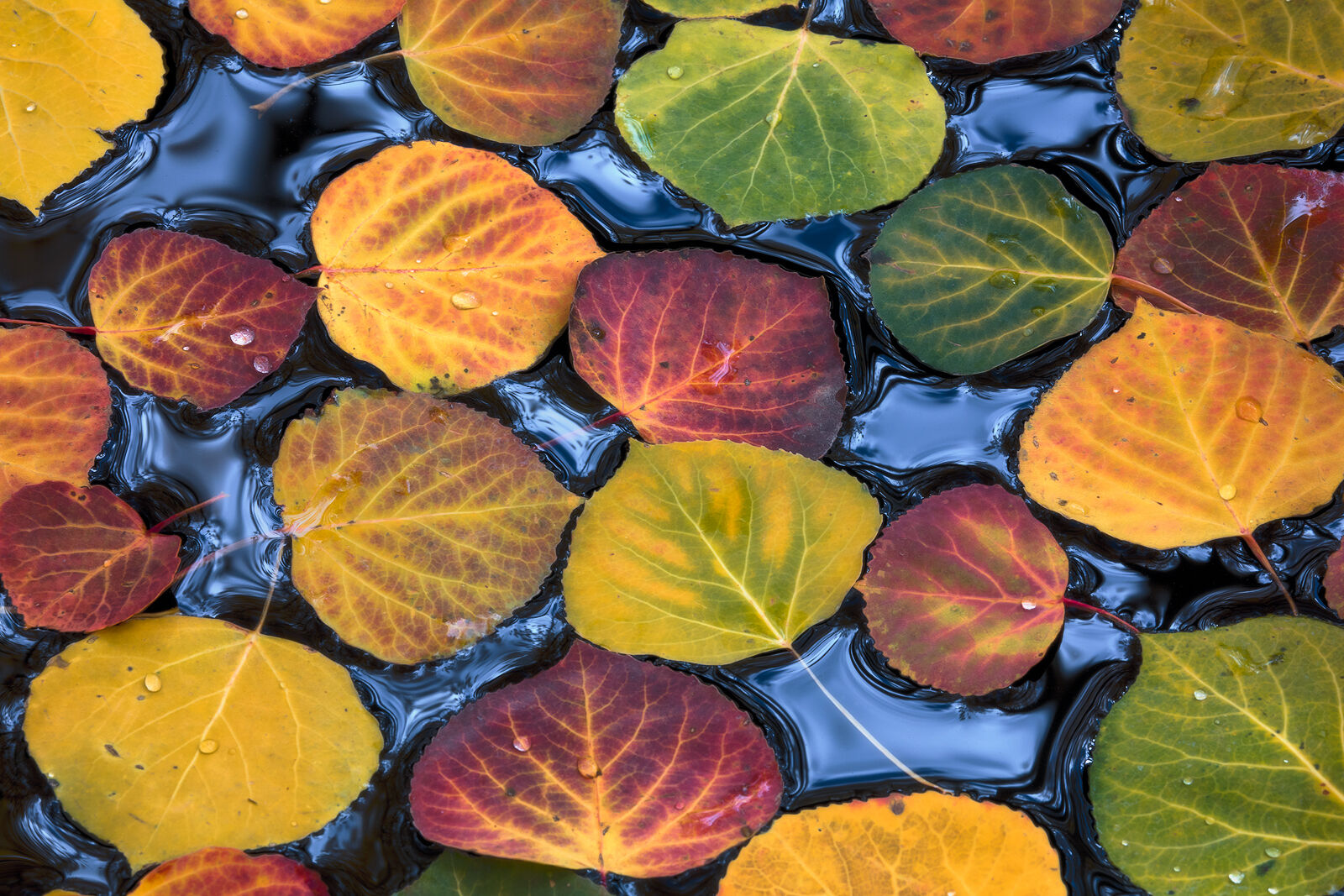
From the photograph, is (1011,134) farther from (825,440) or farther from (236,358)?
(236,358)

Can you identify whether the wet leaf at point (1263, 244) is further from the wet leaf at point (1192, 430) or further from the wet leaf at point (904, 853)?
the wet leaf at point (904, 853)

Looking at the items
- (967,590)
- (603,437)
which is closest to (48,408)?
(603,437)

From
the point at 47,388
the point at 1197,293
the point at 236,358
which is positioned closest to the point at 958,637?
the point at 1197,293

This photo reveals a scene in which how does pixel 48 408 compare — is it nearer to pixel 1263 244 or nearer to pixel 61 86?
pixel 61 86

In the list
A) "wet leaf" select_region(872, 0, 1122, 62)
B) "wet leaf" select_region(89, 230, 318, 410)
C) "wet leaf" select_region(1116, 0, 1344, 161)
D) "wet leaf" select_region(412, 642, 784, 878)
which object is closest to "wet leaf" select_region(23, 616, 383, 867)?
"wet leaf" select_region(412, 642, 784, 878)


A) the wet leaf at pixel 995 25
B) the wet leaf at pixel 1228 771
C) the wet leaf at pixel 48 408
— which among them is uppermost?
the wet leaf at pixel 995 25

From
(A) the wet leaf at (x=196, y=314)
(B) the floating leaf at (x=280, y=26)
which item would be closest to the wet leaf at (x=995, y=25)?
(B) the floating leaf at (x=280, y=26)
